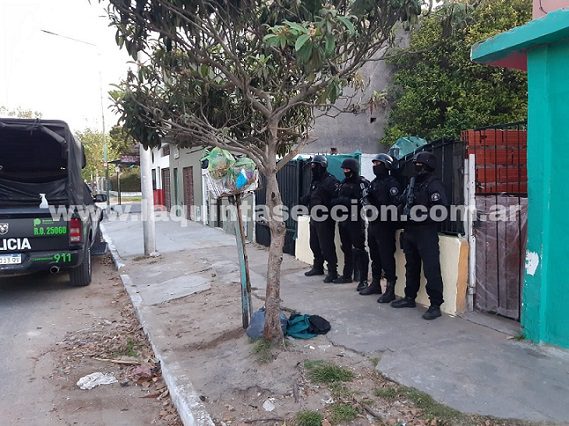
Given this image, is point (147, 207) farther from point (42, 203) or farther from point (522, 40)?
point (522, 40)

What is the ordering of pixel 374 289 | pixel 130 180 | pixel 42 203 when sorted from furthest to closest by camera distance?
pixel 130 180 → pixel 42 203 → pixel 374 289

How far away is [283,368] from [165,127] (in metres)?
2.35

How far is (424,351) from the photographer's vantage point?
4172 millimetres

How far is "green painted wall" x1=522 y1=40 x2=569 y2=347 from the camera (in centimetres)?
402

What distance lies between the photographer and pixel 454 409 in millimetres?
3227

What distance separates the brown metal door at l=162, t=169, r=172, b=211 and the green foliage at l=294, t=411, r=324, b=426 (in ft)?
64.8

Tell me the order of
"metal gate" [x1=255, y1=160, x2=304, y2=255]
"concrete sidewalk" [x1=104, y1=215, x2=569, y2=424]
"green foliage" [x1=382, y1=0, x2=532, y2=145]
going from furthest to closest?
"green foliage" [x1=382, y1=0, x2=532, y2=145] → "metal gate" [x1=255, y1=160, x2=304, y2=255] → "concrete sidewalk" [x1=104, y1=215, x2=569, y2=424]

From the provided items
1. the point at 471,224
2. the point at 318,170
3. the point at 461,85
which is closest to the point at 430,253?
the point at 471,224

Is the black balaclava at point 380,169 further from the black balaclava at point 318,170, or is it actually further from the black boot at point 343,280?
the black boot at point 343,280

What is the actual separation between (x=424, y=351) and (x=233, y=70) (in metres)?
2.98

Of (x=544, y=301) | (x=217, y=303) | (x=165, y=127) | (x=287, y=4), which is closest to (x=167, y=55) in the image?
(x=165, y=127)

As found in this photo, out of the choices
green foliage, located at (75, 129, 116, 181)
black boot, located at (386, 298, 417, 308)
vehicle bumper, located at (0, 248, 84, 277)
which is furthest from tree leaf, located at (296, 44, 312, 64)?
green foliage, located at (75, 129, 116, 181)

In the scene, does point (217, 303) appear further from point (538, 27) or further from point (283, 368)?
point (538, 27)

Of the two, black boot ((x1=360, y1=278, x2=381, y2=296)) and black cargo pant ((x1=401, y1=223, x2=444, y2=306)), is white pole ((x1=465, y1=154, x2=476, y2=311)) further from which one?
black boot ((x1=360, y1=278, x2=381, y2=296))
